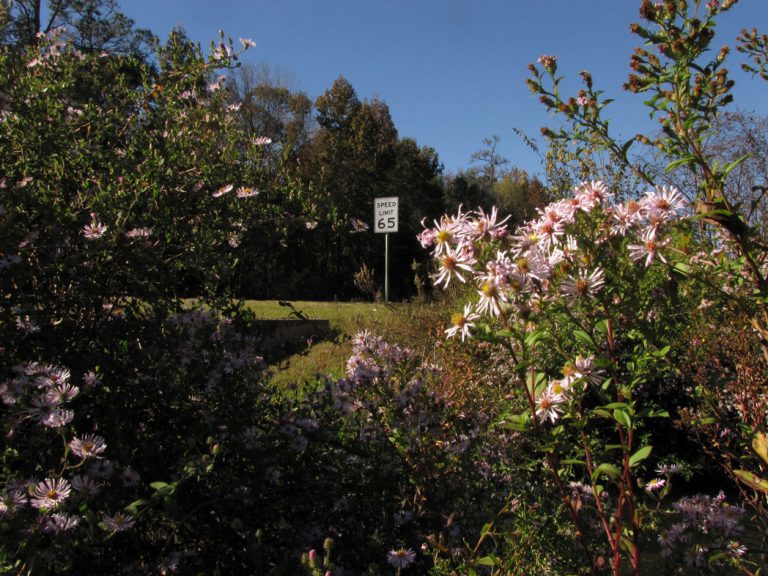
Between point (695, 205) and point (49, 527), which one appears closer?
point (49, 527)

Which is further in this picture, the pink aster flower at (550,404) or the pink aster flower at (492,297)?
the pink aster flower at (550,404)

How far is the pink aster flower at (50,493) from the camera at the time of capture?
134cm

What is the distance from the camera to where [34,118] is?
2.20 metres

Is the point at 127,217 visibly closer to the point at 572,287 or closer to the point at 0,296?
the point at 0,296

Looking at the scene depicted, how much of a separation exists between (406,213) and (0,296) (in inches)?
938

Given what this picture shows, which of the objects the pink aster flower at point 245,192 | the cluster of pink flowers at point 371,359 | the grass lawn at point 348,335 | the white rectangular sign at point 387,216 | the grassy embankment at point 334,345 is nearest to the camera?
the cluster of pink flowers at point 371,359

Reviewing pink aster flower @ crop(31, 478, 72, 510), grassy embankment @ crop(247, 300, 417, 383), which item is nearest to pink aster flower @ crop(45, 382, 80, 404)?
pink aster flower @ crop(31, 478, 72, 510)

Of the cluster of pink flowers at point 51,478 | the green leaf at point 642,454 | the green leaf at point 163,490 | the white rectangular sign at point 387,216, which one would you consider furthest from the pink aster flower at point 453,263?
the white rectangular sign at point 387,216

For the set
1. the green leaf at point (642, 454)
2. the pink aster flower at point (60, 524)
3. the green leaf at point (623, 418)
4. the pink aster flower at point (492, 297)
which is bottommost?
the pink aster flower at point (60, 524)

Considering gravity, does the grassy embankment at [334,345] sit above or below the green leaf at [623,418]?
below

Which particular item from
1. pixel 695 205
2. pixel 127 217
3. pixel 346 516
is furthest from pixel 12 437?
pixel 695 205

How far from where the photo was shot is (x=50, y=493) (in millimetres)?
1377

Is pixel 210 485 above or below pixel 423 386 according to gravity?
below

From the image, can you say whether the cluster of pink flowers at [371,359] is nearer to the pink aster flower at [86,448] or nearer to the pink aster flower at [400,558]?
the pink aster flower at [400,558]
